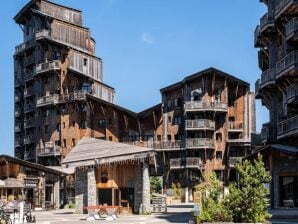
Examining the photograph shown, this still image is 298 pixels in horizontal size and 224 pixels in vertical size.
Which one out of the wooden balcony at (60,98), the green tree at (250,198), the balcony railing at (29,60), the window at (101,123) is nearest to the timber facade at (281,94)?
the green tree at (250,198)

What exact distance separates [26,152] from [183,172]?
28924 millimetres

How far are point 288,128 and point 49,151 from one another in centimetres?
5066

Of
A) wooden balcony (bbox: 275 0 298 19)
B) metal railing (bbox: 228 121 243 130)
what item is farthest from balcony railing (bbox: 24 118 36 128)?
wooden balcony (bbox: 275 0 298 19)

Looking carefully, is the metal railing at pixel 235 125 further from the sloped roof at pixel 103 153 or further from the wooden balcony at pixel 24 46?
the sloped roof at pixel 103 153

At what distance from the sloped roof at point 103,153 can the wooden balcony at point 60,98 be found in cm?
4299

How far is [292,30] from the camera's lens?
4728 cm

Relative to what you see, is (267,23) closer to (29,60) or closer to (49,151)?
(49,151)

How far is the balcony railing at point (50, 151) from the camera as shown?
298 ft

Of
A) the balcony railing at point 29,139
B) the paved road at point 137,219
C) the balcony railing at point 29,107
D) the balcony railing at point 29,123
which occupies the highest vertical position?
the balcony railing at point 29,107

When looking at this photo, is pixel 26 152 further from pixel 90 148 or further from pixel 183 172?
Answer: pixel 90 148

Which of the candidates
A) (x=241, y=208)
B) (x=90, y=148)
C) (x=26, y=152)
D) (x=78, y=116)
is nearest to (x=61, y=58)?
(x=78, y=116)

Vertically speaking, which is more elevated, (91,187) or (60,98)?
(60,98)

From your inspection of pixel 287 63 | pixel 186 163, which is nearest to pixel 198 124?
pixel 186 163

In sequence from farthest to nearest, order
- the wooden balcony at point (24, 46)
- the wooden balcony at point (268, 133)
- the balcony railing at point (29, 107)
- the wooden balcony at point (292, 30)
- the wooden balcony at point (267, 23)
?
the balcony railing at point (29, 107) → the wooden balcony at point (24, 46) → the wooden balcony at point (268, 133) → the wooden balcony at point (267, 23) → the wooden balcony at point (292, 30)
